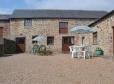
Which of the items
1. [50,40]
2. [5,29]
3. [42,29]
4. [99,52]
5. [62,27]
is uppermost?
[62,27]

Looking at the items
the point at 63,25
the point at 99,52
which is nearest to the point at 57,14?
the point at 63,25

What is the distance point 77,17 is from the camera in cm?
4116

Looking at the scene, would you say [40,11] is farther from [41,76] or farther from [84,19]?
[41,76]

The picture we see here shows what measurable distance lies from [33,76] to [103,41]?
15.0m

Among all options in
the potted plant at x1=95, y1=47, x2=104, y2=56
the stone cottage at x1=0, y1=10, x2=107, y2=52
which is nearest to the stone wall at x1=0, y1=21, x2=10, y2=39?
the stone cottage at x1=0, y1=10, x2=107, y2=52

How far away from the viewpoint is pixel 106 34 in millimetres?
25234

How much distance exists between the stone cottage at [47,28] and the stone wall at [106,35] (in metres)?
13.0

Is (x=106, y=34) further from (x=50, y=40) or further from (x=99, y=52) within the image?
(x=50, y=40)

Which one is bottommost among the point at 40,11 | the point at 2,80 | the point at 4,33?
the point at 2,80

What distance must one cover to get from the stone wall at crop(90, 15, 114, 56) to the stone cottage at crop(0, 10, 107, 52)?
42.6 feet

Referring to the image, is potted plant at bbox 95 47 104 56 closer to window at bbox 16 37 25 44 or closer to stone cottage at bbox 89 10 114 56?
stone cottage at bbox 89 10 114 56

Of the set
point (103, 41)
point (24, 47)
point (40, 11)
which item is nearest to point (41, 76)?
point (103, 41)

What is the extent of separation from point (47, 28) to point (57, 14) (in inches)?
108

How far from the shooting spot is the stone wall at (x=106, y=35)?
79.1 ft
